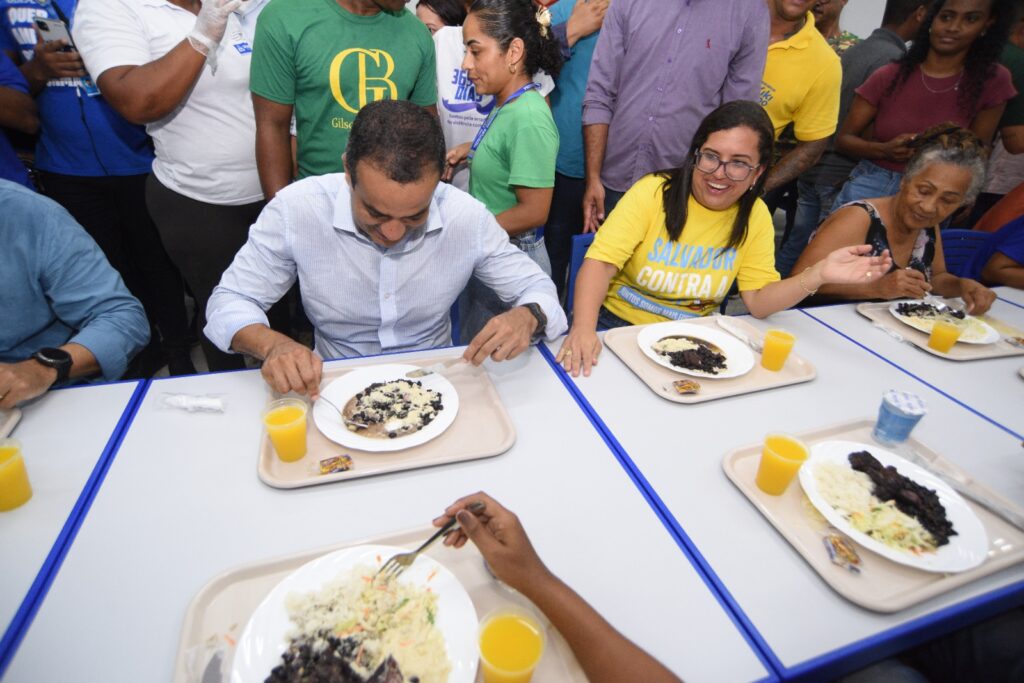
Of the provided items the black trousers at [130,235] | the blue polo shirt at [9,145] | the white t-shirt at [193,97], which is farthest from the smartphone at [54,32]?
the black trousers at [130,235]

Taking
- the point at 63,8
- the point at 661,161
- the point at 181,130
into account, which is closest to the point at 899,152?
→ the point at 661,161

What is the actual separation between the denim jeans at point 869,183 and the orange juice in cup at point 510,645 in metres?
3.62

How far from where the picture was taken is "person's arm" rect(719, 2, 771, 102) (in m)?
2.65

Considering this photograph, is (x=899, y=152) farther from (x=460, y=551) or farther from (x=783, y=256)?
(x=460, y=551)

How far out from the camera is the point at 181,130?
225 centimetres

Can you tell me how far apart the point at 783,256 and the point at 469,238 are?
11.4 feet

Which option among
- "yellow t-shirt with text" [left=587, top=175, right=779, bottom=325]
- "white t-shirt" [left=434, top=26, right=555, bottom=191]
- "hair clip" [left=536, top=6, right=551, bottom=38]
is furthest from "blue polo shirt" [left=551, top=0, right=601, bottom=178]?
"yellow t-shirt with text" [left=587, top=175, right=779, bottom=325]

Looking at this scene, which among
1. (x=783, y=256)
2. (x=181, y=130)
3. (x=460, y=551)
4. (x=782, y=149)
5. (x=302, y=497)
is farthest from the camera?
(x=783, y=256)

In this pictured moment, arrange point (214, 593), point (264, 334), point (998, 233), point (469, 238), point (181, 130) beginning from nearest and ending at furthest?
point (214, 593)
point (264, 334)
point (469, 238)
point (181, 130)
point (998, 233)

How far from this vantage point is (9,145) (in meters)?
2.44

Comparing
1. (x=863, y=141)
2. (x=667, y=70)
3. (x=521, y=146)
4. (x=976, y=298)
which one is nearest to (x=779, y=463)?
(x=521, y=146)

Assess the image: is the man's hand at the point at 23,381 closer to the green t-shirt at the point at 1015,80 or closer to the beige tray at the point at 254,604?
the beige tray at the point at 254,604

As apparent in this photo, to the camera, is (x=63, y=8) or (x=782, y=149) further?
(x=782, y=149)

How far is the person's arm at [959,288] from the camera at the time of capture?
89.5 inches
